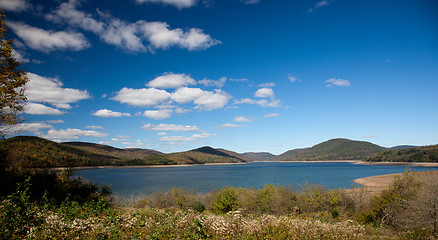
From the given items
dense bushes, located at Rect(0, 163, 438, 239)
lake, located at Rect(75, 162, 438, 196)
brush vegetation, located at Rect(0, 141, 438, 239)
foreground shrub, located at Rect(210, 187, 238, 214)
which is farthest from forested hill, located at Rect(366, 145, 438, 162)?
foreground shrub, located at Rect(210, 187, 238, 214)

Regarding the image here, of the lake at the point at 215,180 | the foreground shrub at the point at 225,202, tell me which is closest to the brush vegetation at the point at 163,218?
the lake at the point at 215,180

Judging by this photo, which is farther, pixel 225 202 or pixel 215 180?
pixel 215 180

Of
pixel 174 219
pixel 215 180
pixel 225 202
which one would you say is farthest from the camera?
pixel 215 180

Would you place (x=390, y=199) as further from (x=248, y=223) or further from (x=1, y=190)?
(x=1, y=190)

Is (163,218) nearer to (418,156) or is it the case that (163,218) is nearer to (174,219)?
(174,219)

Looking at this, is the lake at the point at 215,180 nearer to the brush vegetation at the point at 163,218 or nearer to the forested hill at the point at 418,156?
the brush vegetation at the point at 163,218

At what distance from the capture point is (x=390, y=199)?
19969mm

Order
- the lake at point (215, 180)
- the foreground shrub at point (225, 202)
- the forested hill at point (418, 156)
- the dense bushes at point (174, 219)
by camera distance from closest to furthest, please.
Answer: the dense bushes at point (174, 219) < the foreground shrub at point (225, 202) < the lake at point (215, 180) < the forested hill at point (418, 156)

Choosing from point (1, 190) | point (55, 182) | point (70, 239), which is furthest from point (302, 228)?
point (55, 182)

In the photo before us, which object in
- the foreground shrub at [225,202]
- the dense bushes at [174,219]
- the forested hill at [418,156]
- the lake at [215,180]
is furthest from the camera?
the forested hill at [418,156]

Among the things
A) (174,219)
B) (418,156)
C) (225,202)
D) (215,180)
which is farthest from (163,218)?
(418,156)

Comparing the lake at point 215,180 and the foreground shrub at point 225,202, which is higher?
the foreground shrub at point 225,202

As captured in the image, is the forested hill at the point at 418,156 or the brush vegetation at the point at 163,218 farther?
the forested hill at the point at 418,156

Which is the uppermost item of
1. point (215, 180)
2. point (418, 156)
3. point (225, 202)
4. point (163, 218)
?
point (163, 218)
